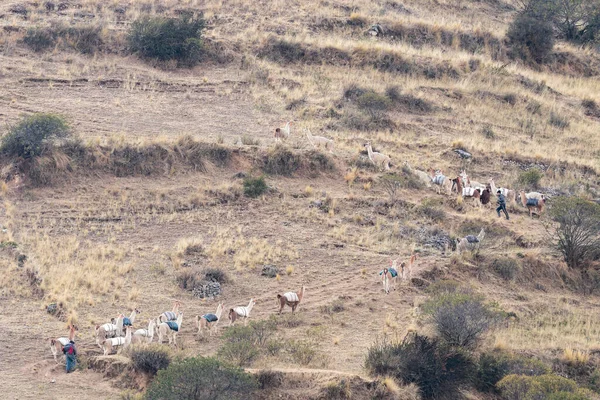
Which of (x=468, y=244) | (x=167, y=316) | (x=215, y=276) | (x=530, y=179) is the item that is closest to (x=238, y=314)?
(x=167, y=316)

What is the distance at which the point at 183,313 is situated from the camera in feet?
71.2

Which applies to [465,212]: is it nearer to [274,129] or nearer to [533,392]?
[274,129]

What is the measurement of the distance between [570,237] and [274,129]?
11133 millimetres

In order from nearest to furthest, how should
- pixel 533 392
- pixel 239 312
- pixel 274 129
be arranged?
pixel 533 392
pixel 239 312
pixel 274 129

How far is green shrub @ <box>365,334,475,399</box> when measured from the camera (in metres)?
19.4

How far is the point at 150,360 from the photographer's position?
18.8 meters

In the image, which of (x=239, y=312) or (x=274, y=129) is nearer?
(x=239, y=312)

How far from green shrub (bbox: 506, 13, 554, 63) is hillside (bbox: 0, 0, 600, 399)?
0.80 metres

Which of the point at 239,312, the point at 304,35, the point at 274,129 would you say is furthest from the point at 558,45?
the point at 239,312

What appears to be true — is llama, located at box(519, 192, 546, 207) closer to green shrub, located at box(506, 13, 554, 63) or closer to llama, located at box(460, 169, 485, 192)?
llama, located at box(460, 169, 485, 192)

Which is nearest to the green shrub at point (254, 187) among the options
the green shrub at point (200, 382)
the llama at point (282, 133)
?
the llama at point (282, 133)

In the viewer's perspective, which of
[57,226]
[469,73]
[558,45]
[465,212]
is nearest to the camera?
[57,226]

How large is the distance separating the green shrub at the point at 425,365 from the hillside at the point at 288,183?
0.35m

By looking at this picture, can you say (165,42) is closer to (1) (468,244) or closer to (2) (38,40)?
(2) (38,40)
